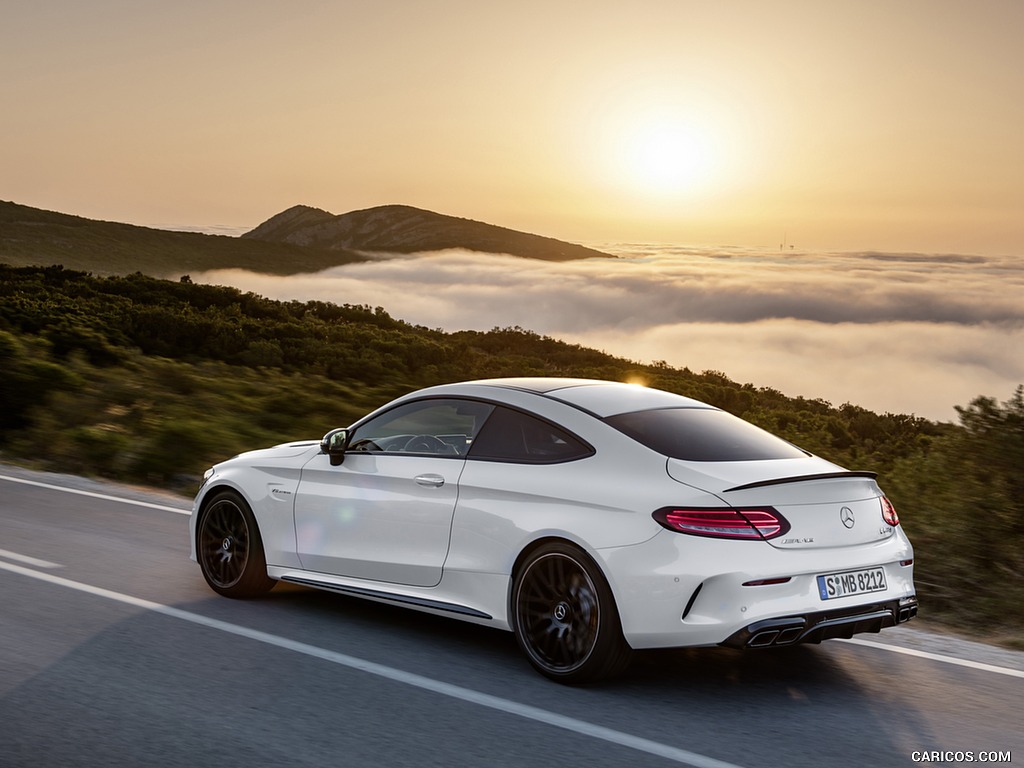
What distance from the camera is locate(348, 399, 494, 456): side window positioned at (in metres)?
6.30

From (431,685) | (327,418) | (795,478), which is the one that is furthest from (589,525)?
(327,418)

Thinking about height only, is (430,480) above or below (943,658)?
above

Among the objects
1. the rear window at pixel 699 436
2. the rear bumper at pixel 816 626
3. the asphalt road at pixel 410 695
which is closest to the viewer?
the asphalt road at pixel 410 695

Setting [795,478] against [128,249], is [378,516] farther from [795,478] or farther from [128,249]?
[128,249]

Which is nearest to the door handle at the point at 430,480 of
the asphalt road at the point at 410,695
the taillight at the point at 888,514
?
the asphalt road at the point at 410,695

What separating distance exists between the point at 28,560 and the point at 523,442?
→ 4343mm

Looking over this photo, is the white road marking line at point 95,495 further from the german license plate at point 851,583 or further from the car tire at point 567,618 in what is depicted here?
the german license plate at point 851,583

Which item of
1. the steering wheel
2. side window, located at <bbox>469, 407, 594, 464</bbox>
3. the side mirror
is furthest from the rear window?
the side mirror

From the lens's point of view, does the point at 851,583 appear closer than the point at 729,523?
No

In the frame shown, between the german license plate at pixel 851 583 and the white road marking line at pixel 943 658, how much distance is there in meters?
1.07

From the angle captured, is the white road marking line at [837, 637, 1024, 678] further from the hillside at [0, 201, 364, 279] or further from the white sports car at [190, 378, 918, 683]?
the hillside at [0, 201, 364, 279]

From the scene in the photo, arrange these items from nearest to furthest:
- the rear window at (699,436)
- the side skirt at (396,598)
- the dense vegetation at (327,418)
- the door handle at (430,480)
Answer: the rear window at (699,436) < the side skirt at (396,598) < the door handle at (430,480) < the dense vegetation at (327,418)

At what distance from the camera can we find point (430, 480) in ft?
20.2

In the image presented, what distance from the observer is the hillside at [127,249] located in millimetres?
134875
